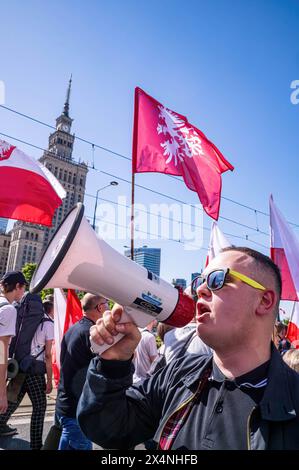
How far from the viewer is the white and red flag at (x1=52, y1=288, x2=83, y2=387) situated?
16.7 feet

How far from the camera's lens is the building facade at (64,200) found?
8431cm

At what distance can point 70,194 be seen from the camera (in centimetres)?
8562

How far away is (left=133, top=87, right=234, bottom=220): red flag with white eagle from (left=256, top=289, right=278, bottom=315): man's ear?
3341 millimetres

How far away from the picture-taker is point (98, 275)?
1.58 meters

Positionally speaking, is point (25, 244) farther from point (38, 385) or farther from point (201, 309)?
point (201, 309)

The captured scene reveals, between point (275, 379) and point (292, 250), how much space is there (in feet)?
13.7

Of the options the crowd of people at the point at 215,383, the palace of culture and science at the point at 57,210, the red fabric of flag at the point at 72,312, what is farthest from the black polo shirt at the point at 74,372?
the palace of culture and science at the point at 57,210

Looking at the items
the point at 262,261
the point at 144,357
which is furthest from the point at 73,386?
the point at 262,261

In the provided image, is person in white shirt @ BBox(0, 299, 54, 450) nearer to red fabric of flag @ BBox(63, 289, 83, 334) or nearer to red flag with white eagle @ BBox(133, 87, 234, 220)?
red fabric of flag @ BBox(63, 289, 83, 334)

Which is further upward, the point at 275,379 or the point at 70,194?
the point at 70,194

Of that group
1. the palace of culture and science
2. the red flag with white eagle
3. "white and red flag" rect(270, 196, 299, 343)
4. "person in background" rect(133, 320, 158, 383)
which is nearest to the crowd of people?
"person in background" rect(133, 320, 158, 383)

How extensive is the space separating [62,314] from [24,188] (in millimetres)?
1967

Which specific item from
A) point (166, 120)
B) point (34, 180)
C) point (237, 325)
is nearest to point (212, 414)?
point (237, 325)
